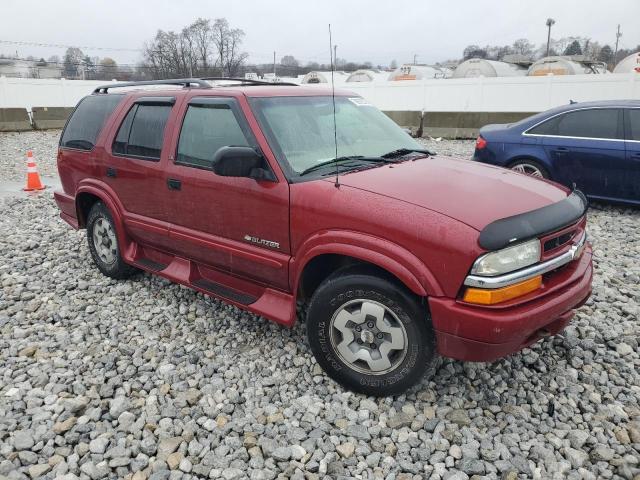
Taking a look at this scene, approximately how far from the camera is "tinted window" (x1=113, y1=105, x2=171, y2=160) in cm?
411

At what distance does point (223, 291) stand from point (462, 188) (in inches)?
76.4

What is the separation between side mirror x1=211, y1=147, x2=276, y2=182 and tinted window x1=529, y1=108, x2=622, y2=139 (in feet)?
18.0

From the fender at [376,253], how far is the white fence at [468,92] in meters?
17.1

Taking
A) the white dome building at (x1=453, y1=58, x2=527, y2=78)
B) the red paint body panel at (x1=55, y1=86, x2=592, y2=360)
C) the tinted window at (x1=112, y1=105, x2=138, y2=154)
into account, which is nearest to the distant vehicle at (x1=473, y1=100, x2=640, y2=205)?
the red paint body panel at (x1=55, y1=86, x2=592, y2=360)

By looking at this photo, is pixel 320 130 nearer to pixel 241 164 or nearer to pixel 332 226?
pixel 241 164

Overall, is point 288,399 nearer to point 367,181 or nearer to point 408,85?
point 367,181

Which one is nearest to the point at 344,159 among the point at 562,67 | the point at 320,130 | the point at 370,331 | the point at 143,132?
the point at 320,130

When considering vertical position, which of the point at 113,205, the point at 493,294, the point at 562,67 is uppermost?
the point at 562,67

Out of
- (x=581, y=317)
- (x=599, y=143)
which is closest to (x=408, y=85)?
(x=599, y=143)

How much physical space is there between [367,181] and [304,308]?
154cm

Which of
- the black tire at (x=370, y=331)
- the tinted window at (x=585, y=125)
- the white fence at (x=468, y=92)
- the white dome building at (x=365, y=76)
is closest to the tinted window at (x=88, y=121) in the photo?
the black tire at (x=370, y=331)

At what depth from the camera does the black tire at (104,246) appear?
15.6ft

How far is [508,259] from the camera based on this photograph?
2.57 m

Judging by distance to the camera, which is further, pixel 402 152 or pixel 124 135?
pixel 124 135
